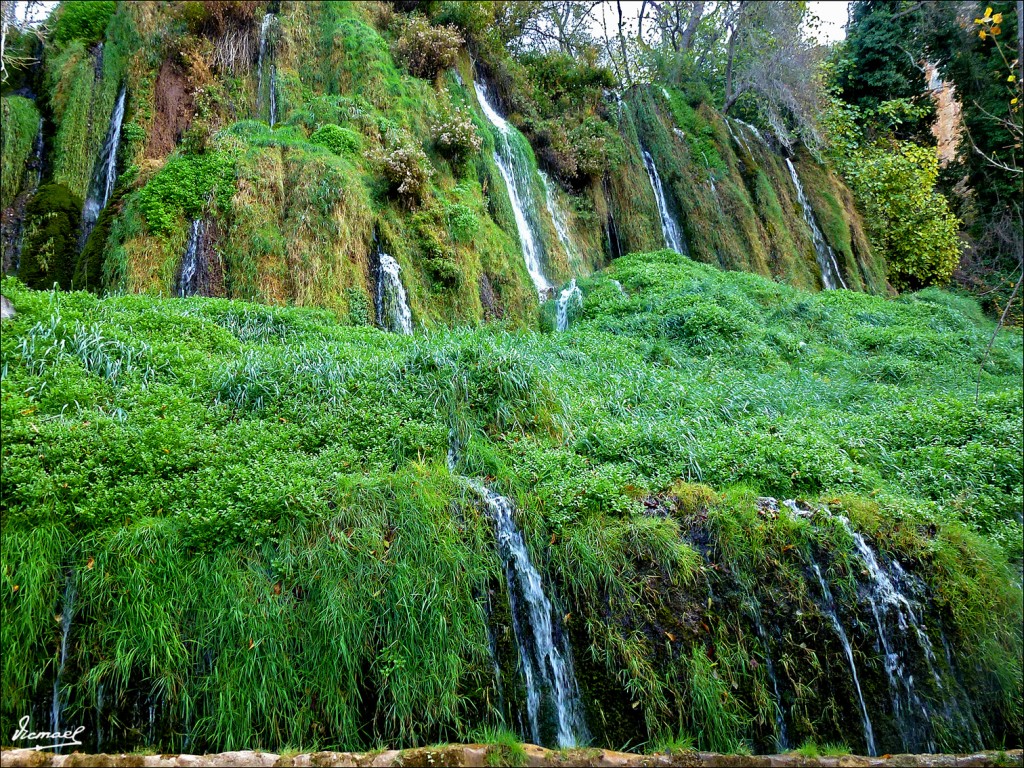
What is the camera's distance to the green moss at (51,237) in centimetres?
987

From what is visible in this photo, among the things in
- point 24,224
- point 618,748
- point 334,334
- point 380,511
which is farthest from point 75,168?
point 618,748

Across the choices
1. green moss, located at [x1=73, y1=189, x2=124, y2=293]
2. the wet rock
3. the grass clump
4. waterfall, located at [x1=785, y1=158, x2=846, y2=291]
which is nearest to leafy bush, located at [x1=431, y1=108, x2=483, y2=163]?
green moss, located at [x1=73, y1=189, x2=124, y2=293]

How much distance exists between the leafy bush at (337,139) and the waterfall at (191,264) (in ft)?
8.46

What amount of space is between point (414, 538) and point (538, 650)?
3.56ft

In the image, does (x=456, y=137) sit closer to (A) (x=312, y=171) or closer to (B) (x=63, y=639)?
(A) (x=312, y=171)

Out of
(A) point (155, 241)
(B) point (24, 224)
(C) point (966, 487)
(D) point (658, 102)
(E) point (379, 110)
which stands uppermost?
(D) point (658, 102)

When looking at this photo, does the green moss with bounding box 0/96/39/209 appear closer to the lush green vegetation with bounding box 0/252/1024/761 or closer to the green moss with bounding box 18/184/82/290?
the green moss with bounding box 18/184/82/290

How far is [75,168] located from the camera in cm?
1080

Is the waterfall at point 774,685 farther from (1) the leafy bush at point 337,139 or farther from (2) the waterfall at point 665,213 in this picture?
(2) the waterfall at point 665,213

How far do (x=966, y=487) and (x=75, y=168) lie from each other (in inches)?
487

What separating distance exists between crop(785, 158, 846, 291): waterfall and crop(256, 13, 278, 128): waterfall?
1393cm

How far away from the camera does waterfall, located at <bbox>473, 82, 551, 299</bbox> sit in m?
13.1

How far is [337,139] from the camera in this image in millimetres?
10820

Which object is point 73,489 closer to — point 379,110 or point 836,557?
point 836,557
